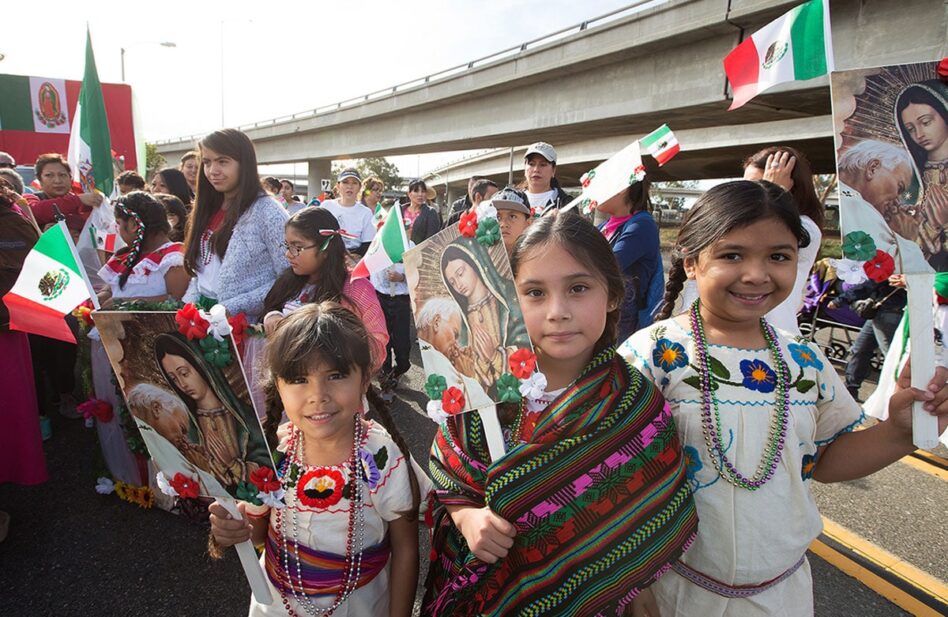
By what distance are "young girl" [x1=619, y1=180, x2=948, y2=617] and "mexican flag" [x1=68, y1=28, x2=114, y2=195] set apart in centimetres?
417

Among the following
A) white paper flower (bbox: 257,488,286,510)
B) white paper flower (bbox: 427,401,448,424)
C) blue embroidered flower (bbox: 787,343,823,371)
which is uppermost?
blue embroidered flower (bbox: 787,343,823,371)

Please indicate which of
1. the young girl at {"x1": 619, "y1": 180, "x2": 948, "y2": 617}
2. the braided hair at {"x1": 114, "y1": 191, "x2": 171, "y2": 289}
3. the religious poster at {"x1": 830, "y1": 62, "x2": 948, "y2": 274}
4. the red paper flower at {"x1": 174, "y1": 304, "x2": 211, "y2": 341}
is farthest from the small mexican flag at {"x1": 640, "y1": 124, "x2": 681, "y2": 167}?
the braided hair at {"x1": 114, "y1": 191, "x2": 171, "y2": 289}

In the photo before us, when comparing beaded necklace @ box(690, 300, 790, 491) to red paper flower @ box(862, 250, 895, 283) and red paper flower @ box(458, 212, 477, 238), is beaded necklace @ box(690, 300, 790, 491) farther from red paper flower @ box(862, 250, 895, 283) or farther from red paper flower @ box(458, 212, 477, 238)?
red paper flower @ box(458, 212, 477, 238)

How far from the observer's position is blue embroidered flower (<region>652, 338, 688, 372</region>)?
1471 millimetres

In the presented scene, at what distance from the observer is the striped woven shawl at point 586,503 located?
1.24 meters

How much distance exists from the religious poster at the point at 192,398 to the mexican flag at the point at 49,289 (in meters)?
1.20

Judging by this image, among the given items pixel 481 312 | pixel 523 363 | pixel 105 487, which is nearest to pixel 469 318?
pixel 481 312

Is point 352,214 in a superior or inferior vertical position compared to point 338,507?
superior

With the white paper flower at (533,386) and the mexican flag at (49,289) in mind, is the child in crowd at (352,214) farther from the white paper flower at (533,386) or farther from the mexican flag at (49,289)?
the white paper flower at (533,386)

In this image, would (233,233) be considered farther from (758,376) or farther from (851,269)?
(851,269)

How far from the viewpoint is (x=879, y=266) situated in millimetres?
1256

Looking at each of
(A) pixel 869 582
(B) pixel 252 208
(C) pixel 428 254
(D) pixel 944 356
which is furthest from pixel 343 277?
(A) pixel 869 582

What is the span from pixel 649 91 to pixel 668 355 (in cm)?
1118

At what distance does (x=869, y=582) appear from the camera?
8.05 ft
